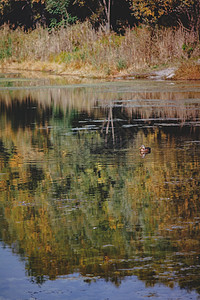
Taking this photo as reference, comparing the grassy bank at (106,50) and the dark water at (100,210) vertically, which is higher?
the grassy bank at (106,50)

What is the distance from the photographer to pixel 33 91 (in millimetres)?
23672

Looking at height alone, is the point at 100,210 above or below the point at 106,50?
below

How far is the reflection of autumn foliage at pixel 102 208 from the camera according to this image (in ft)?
14.4

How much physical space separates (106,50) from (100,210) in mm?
24911

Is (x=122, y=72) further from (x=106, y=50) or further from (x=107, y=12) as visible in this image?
(x=107, y=12)

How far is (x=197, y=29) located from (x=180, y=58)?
6.74 ft

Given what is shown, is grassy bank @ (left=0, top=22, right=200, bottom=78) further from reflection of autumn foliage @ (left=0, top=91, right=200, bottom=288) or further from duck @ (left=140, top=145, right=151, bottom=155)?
reflection of autumn foliage @ (left=0, top=91, right=200, bottom=288)

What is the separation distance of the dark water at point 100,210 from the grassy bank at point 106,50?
14929mm

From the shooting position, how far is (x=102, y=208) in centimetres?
593

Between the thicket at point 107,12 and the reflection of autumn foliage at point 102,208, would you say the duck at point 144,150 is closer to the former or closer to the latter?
the reflection of autumn foliage at point 102,208

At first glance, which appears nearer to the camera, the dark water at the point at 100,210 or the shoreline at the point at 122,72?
the dark water at the point at 100,210

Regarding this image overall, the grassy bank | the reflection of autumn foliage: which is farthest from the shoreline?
the reflection of autumn foliage

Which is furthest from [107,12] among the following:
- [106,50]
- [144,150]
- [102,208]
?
[102,208]

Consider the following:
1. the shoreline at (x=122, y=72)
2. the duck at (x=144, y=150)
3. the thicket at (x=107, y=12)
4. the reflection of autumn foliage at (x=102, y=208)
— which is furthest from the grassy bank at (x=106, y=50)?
the reflection of autumn foliage at (x=102, y=208)
